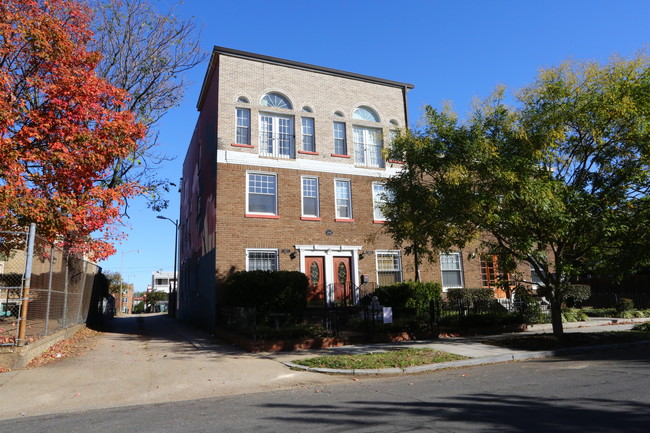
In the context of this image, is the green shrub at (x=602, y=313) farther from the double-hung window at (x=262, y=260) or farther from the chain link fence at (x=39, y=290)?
the chain link fence at (x=39, y=290)

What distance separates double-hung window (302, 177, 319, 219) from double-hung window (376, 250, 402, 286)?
3701 mm

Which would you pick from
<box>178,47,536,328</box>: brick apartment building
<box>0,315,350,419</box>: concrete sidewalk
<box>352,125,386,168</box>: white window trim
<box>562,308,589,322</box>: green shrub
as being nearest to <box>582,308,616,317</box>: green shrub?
<box>562,308,589,322</box>: green shrub

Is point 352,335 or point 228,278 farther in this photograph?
point 228,278

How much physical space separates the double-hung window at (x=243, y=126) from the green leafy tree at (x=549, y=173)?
28.7 feet

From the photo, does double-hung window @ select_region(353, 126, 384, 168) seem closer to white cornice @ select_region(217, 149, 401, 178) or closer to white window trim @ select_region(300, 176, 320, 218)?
white cornice @ select_region(217, 149, 401, 178)

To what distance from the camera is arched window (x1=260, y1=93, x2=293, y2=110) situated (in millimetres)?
19719

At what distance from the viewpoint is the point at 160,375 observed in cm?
919

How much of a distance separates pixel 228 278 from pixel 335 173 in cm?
695

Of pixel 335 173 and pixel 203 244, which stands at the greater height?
pixel 335 173

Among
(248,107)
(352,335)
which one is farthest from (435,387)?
(248,107)

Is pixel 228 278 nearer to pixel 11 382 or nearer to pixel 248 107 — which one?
pixel 248 107

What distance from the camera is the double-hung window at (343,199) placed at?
794 inches

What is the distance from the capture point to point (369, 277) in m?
19.9

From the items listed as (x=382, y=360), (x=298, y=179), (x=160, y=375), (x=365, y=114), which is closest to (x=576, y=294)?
(x=365, y=114)
